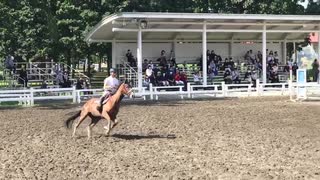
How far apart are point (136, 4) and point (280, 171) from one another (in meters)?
Result: 32.4

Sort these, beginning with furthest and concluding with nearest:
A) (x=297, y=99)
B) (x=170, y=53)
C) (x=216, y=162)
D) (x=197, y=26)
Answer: (x=170, y=53)
(x=197, y=26)
(x=297, y=99)
(x=216, y=162)

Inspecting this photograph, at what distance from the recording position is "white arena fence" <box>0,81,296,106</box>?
85.7 feet

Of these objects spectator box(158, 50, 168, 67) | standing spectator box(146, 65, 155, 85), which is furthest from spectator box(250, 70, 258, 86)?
standing spectator box(146, 65, 155, 85)

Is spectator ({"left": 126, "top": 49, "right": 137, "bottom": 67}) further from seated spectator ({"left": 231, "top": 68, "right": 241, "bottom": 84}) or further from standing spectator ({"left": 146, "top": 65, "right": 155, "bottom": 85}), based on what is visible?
seated spectator ({"left": 231, "top": 68, "right": 241, "bottom": 84})

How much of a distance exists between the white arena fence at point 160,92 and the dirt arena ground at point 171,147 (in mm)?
5920

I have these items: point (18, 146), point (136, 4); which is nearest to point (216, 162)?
point (18, 146)

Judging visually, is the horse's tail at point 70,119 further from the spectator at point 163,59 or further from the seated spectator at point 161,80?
the spectator at point 163,59

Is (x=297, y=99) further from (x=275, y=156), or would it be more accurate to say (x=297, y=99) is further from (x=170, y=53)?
(x=275, y=156)

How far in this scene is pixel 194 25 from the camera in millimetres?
30219

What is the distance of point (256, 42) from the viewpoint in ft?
117

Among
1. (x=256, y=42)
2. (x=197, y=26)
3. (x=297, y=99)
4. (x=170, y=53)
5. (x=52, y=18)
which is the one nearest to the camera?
(x=297, y=99)

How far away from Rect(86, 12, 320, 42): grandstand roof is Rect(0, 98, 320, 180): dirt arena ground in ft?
28.2

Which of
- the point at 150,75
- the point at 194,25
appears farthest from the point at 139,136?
the point at 194,25

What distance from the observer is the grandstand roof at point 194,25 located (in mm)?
27578
